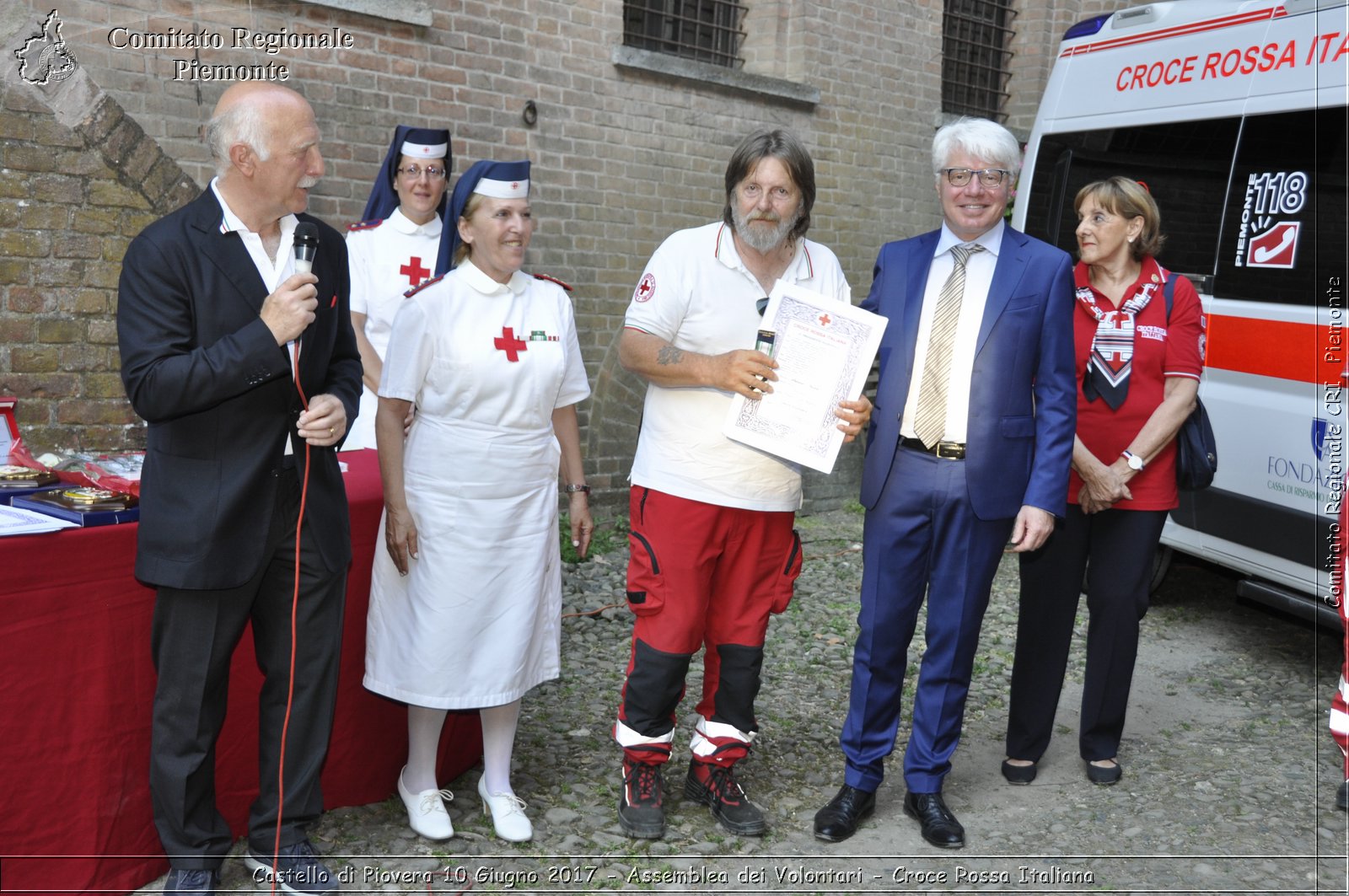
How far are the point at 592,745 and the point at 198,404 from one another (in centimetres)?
215

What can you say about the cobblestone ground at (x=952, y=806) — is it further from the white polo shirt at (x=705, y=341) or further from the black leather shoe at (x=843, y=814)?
the white polo shirt at (x=705, y=341)

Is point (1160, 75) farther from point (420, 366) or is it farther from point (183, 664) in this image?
point (183, 664)

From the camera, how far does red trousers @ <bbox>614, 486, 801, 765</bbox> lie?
3.58m

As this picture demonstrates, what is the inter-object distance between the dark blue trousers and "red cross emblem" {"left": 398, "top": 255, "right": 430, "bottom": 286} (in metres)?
2.22

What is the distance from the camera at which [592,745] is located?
14.5 feet

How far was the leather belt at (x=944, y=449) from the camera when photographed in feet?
11.8

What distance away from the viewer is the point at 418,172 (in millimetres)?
5125

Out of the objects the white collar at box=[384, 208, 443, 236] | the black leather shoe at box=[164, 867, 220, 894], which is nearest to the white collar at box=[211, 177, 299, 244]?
the black leather shoe at box=[164, 867, 220, 894]

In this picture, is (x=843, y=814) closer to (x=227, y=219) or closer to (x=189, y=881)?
(x=189, y=881)

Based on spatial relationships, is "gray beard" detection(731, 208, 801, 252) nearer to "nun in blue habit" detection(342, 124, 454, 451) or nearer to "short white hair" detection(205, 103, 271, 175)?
"short white hair" detection(205, 103, 271, 175)

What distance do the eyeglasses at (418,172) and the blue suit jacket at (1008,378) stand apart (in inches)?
89.3

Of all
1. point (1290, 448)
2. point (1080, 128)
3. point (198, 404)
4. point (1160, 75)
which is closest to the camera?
point (198, 404)

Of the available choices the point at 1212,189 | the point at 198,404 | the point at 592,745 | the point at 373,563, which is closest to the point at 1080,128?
the point at 1212,189

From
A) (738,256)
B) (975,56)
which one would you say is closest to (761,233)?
(738,256)
